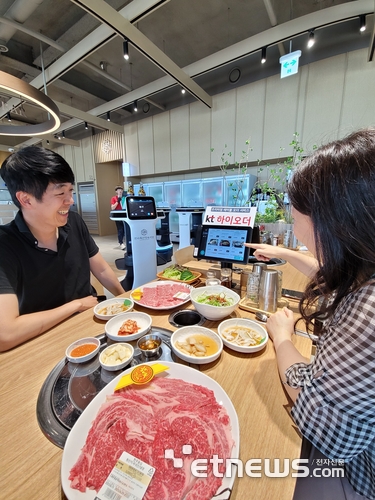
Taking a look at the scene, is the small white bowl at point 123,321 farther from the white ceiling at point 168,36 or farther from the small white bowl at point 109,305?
the white ceiling at point 168,36

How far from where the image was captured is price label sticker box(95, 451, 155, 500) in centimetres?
39

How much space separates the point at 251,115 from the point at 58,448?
5.72 metres

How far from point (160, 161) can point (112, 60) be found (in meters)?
2.40

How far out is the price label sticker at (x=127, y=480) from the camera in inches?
15.4

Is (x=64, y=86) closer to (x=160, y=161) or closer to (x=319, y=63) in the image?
(x=160, y=161)

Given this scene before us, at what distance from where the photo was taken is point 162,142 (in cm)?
612

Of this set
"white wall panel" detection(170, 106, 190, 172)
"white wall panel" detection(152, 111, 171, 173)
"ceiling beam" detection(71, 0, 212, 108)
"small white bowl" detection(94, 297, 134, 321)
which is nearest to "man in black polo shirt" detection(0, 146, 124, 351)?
"small white bowl" detection(94, 297, 134, 321)

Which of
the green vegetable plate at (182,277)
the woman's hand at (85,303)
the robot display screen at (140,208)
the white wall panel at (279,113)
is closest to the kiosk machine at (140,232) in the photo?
the robot display screen at (140,208)

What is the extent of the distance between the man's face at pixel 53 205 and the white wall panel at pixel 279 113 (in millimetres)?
4549

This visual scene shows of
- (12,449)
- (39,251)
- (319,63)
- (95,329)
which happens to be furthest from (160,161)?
(12,449)

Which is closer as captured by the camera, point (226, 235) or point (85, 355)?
point (85, 355)

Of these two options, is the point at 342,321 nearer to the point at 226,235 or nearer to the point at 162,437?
the point at 162,437

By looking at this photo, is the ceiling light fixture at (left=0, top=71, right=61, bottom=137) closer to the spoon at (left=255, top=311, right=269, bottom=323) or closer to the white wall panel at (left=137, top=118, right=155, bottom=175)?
the spoon at (left=255, top=311, right=269, bottom=323)

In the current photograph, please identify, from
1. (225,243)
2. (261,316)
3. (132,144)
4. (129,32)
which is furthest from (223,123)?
(261,316)
